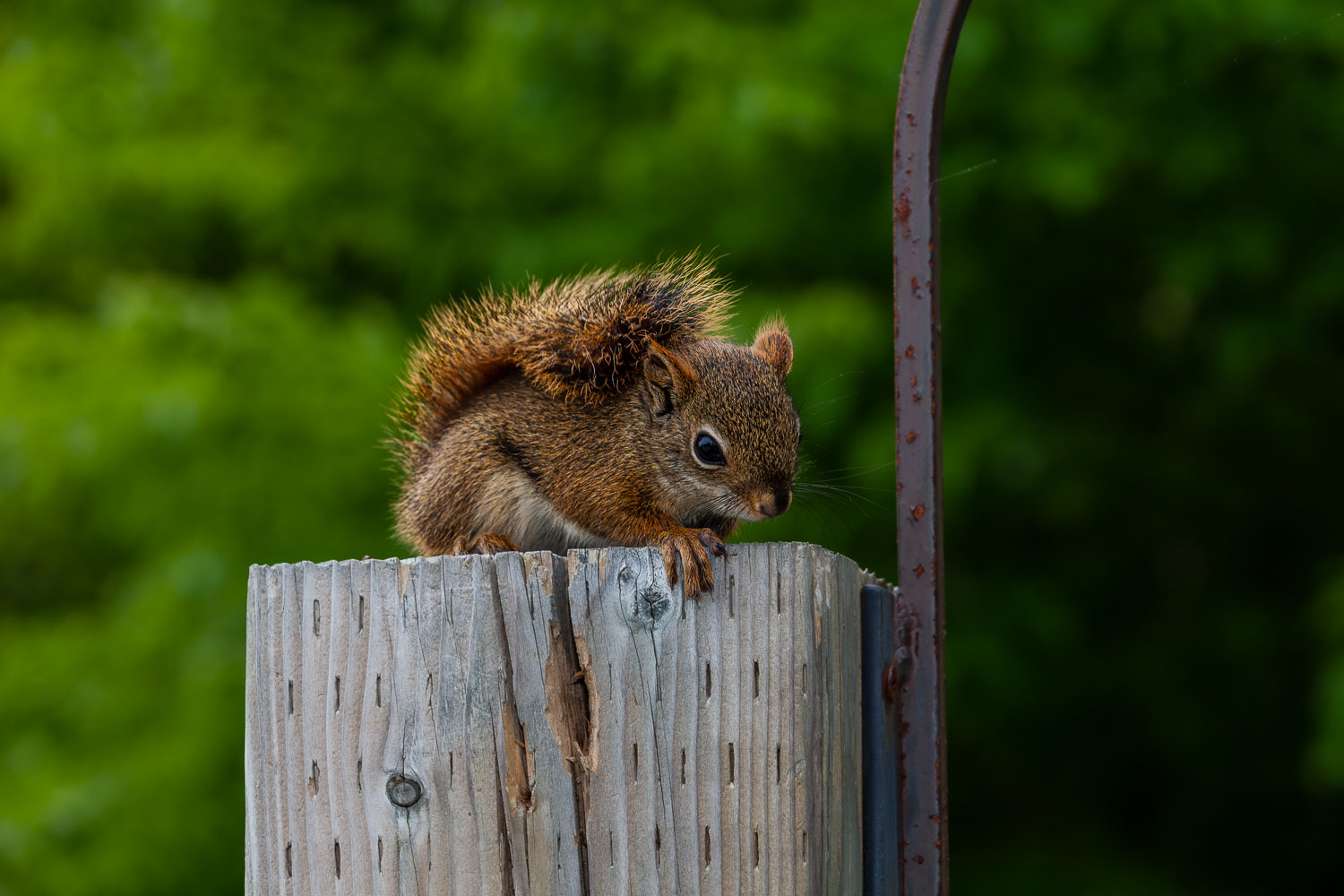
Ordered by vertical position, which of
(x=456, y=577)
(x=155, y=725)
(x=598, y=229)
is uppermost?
(x=598, y=229)

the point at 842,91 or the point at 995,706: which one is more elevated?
the point at 842,91

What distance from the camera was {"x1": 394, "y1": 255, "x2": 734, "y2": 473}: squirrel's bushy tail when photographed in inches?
94.5

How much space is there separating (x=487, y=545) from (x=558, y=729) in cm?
76

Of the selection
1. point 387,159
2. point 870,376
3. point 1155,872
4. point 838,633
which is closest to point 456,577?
point 838,633

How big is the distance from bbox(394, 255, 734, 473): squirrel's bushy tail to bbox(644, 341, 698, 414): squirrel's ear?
29 millimetres

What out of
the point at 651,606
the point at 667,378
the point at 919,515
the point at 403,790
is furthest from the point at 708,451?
the point at 403,790

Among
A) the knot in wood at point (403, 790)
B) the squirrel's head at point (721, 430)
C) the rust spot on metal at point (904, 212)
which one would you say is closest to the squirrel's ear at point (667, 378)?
the squirrel's head at point (721, 430)

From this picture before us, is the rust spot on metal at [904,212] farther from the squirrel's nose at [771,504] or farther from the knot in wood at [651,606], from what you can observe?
the squirrel's nose at [771,504]

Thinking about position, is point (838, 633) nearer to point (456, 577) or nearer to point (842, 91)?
point (456, 577)

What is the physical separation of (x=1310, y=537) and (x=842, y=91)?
3581 mm

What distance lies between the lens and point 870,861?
5.72ft

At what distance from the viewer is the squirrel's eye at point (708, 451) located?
2.42m

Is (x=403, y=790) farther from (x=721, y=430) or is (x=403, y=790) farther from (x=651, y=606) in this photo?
(x=721, y=430)

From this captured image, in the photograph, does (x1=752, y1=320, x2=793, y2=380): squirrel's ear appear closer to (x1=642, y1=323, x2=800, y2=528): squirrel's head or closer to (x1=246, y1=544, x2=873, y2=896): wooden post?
(x1=642, y1=323, x2=800, y2=528): squirrel's head
